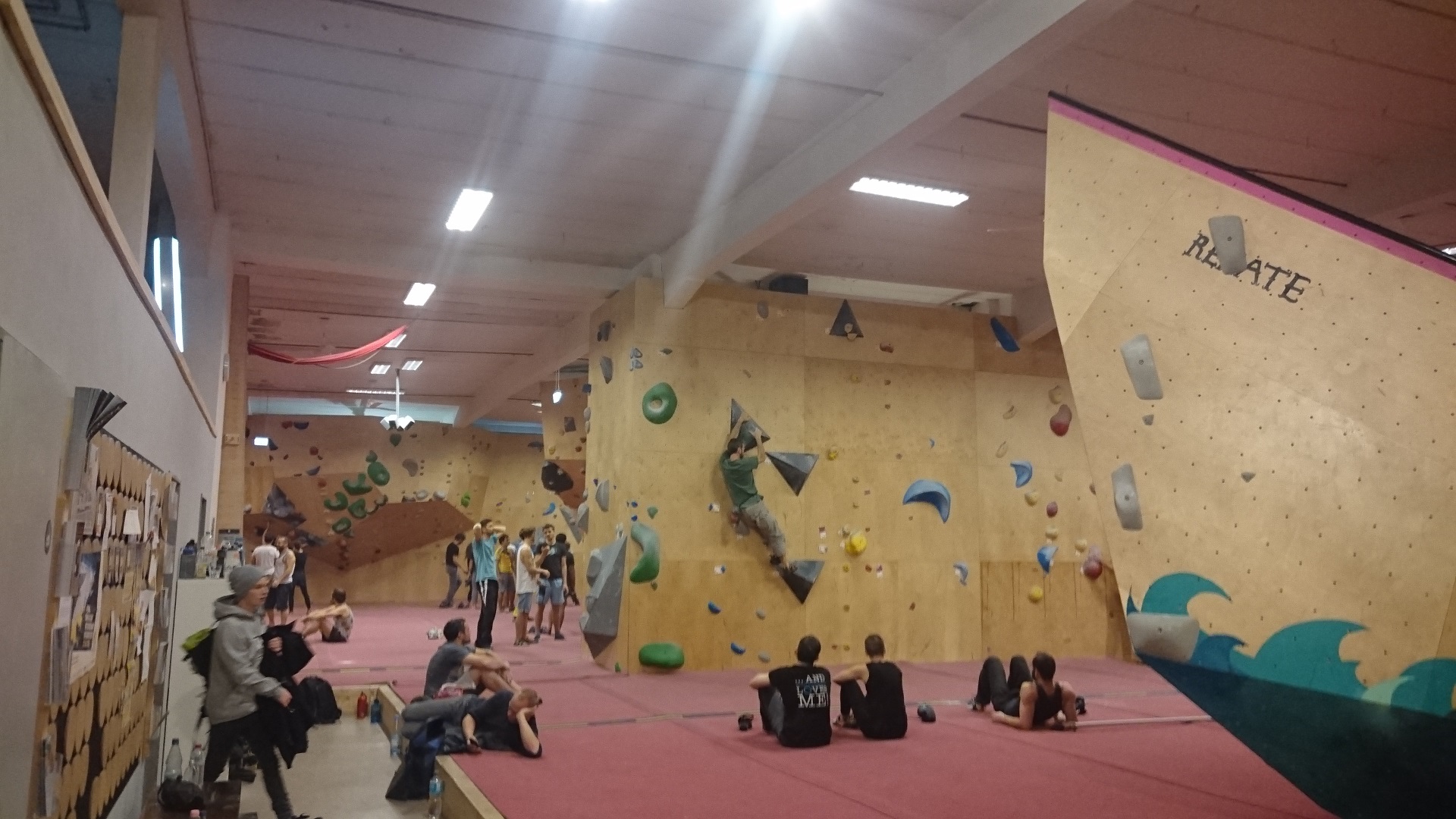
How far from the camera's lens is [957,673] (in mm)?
9227

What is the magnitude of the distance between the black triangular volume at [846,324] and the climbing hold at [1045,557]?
10.00 ft

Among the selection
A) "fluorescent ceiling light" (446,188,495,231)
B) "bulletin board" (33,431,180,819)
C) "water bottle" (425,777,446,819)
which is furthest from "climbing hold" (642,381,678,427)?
"bulletin board" (33,431,180,819)

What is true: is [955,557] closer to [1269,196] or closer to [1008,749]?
[1008,749]

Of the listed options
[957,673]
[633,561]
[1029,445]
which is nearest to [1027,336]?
[1029,445]

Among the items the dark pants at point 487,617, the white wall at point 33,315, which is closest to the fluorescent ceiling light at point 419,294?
the dark pants at point 487,617

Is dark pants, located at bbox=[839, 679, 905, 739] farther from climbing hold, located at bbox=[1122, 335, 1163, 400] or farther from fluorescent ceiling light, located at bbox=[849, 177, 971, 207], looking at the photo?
fluorescent ceiling light, located at bbox=[849, 177, 971, 207]

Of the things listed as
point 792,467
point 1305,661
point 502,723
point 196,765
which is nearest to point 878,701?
point 502,723

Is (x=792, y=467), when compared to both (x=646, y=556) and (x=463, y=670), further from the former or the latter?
(x=463, y=670)

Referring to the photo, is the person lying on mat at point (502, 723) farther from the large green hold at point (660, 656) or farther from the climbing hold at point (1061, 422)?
the climbing hold at point (1061, 422)

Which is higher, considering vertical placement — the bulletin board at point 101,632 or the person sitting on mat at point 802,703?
the bulletin board at point 101,632

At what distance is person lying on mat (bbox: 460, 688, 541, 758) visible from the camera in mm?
5645

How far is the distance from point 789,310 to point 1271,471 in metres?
6.58

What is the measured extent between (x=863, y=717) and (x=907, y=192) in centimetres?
389

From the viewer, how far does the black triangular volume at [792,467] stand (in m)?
9.63
